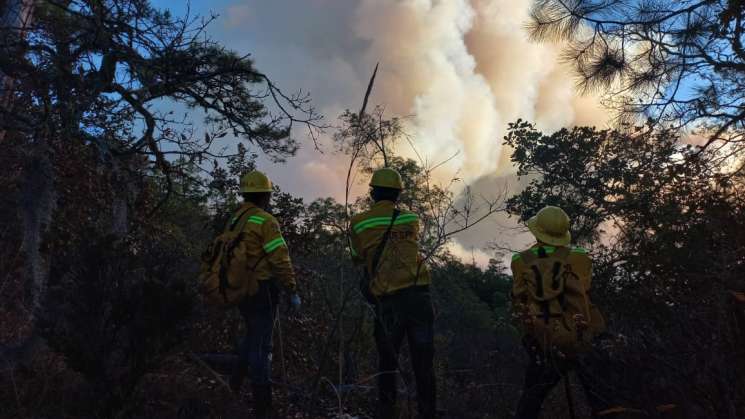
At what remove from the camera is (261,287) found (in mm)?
4141

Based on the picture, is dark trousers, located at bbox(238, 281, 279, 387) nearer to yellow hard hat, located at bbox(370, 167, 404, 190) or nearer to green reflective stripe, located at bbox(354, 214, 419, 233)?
green reflective stripe, located at bbox(354, 214, 419, 233)

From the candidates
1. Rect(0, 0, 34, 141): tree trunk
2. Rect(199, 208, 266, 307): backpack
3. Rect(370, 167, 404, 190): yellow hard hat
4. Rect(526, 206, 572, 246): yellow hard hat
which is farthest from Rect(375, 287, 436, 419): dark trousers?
Rect(0, 0, 34, 141): tree trunk

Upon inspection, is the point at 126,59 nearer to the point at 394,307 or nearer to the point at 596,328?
the point at 394,307

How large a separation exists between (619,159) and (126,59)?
8262 mm

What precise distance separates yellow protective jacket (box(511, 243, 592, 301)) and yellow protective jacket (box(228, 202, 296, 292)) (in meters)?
1.63

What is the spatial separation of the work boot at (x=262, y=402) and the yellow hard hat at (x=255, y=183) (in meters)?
1.50

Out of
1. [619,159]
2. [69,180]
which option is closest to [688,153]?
[619,159]

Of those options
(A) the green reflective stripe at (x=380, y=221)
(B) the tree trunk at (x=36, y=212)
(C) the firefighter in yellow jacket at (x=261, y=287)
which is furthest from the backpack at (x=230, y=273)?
(B) the tree trunk at (x=36, y=212)

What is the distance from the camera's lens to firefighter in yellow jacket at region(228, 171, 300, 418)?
157 inches

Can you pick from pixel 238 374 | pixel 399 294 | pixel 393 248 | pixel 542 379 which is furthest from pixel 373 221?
pixel 238 374

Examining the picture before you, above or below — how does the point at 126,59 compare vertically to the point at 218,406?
above

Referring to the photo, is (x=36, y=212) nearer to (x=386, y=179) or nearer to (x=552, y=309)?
(x=386, y=179)

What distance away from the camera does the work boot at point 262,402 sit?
12.9 feet

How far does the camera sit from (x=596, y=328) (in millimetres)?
3234
